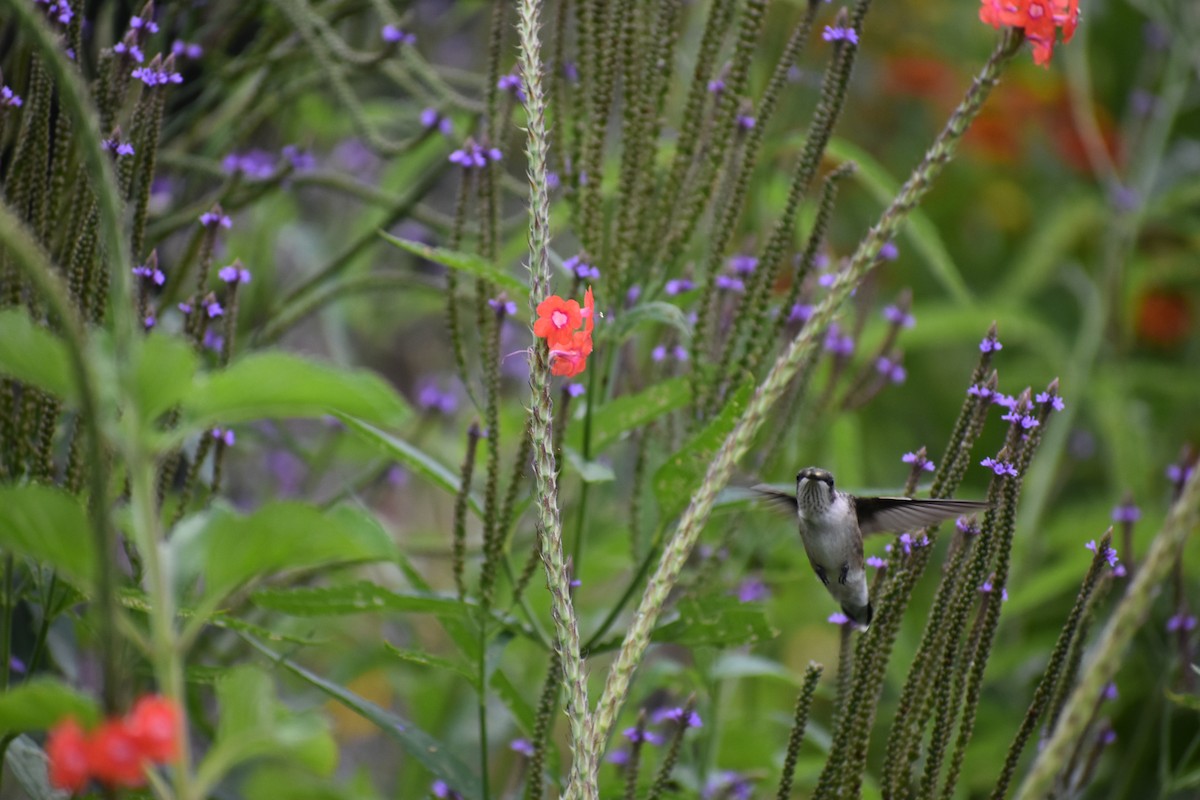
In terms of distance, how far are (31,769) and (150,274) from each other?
462mm

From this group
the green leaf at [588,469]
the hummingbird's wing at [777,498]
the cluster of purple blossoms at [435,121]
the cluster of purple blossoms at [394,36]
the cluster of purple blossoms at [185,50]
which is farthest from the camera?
the cluster of purple blossoms at [435,121]

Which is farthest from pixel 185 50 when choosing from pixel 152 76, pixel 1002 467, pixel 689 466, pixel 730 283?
pixel 1002 467

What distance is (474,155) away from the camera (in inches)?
49.8

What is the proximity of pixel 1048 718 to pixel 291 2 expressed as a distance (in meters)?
1.16

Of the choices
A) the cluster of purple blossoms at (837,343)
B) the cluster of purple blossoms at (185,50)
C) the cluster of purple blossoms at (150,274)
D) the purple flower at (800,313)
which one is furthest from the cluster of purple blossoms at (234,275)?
the cluster of purple blossoms at (837,343)

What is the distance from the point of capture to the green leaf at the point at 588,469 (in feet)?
3.75

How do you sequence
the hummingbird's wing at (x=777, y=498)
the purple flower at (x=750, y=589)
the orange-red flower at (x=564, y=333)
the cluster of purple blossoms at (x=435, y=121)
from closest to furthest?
the orange-red flower at (x=564, y=333) < the hummingbird's wing at (x=777, y=498) < the cluster of purple blossoms at (x=435, y=121) < the purple flower at (x=750, y=589)

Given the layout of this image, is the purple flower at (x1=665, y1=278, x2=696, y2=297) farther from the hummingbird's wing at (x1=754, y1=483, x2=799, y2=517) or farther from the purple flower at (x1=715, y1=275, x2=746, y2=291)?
the hummingbird's wing at (x1=754, y1=483, x2=799, y2=517)

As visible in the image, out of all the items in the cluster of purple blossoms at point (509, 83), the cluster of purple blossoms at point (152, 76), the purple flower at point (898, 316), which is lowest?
the cluster of purple blossoms at point (152, 76)

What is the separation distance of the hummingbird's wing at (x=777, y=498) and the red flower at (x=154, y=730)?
739mm

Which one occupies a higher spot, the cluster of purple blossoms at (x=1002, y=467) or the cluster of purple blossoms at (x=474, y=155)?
the cluster of purple blossoms at (x=474, y=155)

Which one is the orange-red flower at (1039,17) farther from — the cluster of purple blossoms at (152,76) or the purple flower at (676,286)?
the cluster of purple blossoms at (152,76)

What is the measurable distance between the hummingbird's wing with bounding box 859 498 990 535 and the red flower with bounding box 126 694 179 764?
677 millimetres

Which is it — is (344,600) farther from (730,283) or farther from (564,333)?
(730,283)
